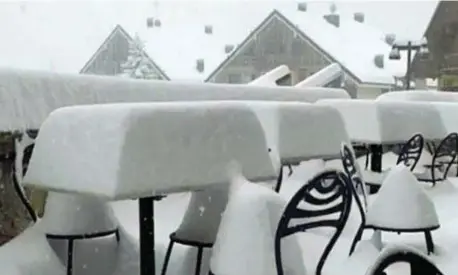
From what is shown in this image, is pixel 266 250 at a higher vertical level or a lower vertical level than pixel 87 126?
lower

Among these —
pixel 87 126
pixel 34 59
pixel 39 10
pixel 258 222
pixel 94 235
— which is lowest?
pixel 94 235

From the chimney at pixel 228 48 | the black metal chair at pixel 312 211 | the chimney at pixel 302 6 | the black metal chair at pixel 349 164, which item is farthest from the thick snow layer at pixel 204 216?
the chimney at pixel 302 6

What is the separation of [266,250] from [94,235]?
96 cm

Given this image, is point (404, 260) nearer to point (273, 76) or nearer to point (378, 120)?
point (378, 120)

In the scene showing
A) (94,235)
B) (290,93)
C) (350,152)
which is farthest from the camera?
(290,93)

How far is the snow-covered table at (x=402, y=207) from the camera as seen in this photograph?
3.14 meters

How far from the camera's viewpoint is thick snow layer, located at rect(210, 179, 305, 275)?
2061 millimetres

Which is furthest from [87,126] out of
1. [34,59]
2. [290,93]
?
[290,93]

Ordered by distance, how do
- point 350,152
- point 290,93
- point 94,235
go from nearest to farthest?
1. point 94,235
2. point 350,152
3. point 290,93

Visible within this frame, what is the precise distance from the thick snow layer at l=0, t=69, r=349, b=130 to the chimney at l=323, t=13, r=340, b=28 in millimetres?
6267

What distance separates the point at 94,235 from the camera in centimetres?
280

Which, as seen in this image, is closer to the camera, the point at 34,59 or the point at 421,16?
the point at 34,59

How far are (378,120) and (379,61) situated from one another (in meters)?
5.42

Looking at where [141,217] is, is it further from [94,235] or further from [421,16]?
[421,16]
